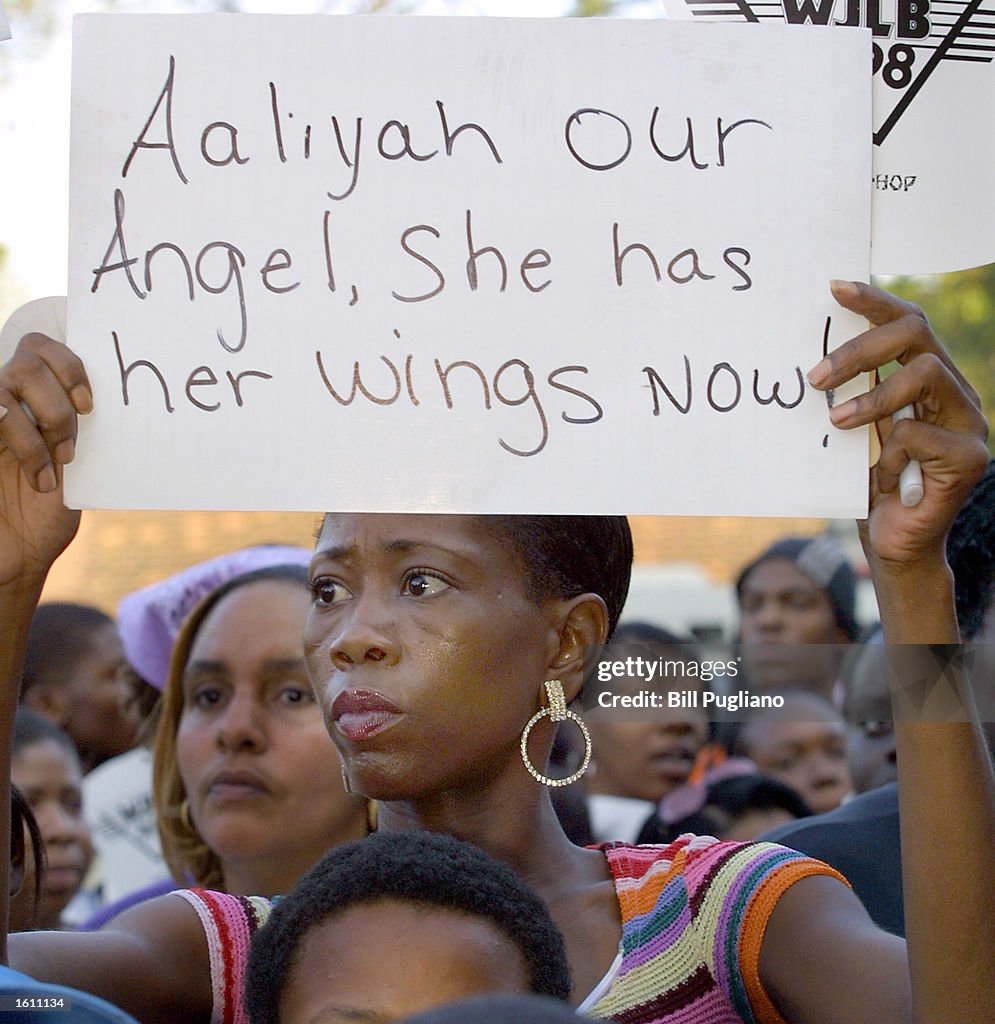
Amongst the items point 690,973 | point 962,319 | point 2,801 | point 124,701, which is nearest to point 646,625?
point 124,701

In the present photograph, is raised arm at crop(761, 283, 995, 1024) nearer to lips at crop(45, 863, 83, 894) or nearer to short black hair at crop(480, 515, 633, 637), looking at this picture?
short black hair at crop(480, 515, 633, 637)

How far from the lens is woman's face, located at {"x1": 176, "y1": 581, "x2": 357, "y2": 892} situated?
9.32 ft

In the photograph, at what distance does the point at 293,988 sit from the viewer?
1495 mm

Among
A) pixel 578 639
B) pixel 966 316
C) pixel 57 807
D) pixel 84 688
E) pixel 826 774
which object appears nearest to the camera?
pixel 578 639

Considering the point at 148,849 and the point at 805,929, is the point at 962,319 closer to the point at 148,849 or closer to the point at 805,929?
the point at 148,849

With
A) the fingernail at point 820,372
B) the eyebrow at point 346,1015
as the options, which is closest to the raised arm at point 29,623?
the eyebrow at point 346,1015

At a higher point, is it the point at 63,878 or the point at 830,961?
the point at 830,961

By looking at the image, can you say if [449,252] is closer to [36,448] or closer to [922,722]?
[36,448]

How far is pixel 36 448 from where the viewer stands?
1612mm

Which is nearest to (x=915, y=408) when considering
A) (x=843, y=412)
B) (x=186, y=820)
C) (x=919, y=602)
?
(x=843, y=412)

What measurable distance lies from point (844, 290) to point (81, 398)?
0.83 meters

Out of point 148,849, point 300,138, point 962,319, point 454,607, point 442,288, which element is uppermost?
point 962,319

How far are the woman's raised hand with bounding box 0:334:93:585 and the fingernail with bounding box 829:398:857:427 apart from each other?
811 mm

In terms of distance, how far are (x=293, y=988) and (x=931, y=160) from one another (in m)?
1.16
